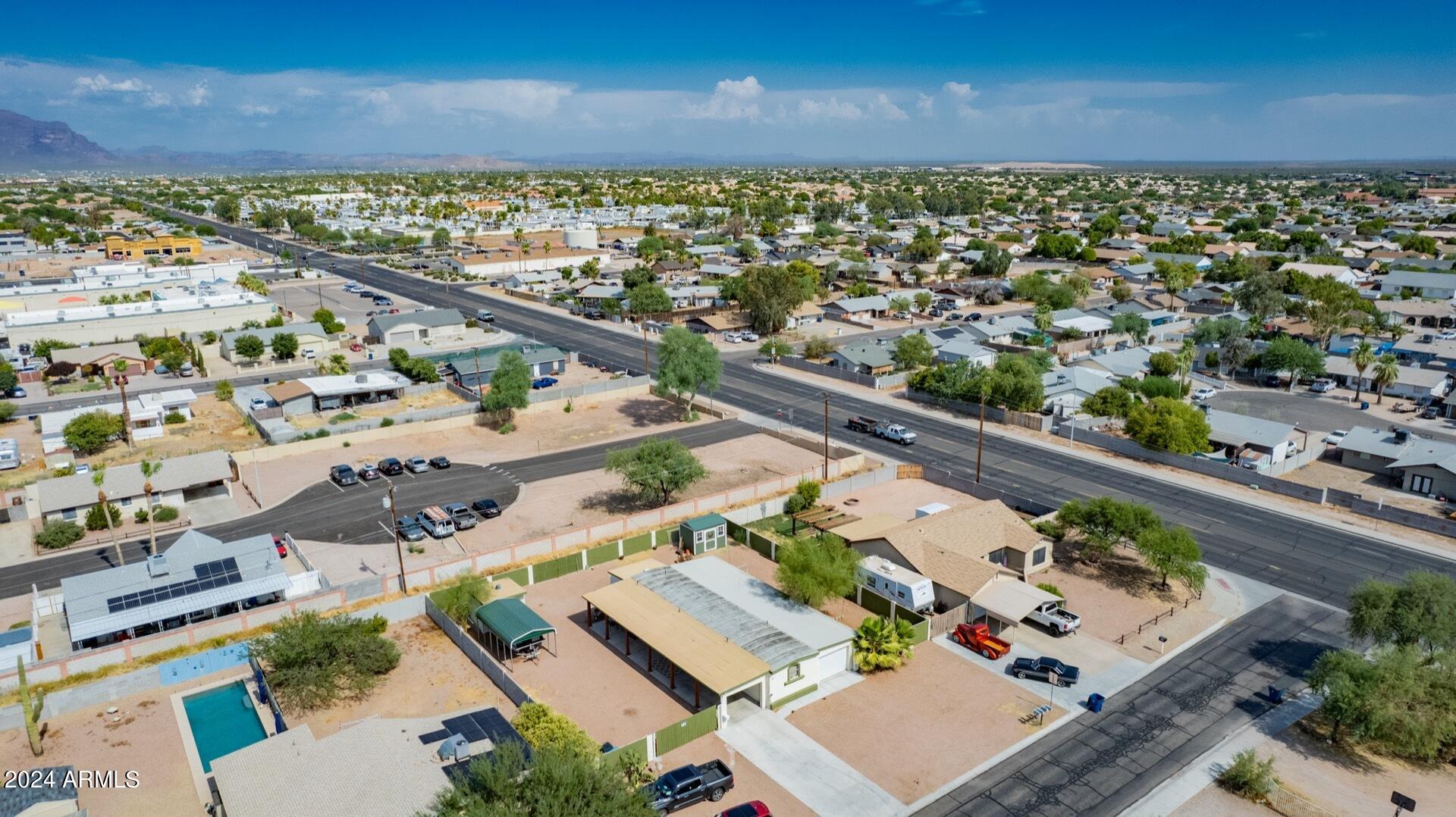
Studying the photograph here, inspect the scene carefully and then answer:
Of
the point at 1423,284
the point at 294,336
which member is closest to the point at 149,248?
the point at 294,336

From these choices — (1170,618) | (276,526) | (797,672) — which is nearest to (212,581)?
(276,526)

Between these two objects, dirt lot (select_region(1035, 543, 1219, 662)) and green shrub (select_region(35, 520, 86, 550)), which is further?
green shrub (select_region(35, 520, 86, 550))

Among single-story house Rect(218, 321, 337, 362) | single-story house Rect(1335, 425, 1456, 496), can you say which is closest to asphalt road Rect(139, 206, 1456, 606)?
single-story house Rect(1335, 425, 1456, 496)

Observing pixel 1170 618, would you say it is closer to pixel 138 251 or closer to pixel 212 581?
pixel 212 581

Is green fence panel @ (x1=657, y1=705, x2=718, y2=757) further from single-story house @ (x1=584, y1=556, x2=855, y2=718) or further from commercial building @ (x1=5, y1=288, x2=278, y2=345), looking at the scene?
commercial building @ (x1=5, y1=288, x2=278, y2=345)

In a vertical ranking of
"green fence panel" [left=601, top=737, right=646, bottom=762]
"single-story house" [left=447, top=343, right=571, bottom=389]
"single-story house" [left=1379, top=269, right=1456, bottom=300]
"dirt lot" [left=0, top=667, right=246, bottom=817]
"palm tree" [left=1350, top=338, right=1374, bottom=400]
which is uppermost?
"single-story house" [left=1379, top=269, right=1456, bottom=300]

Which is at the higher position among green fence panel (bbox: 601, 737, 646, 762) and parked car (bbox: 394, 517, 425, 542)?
green fence panel (bbox: 601, 737, 646, 762)
